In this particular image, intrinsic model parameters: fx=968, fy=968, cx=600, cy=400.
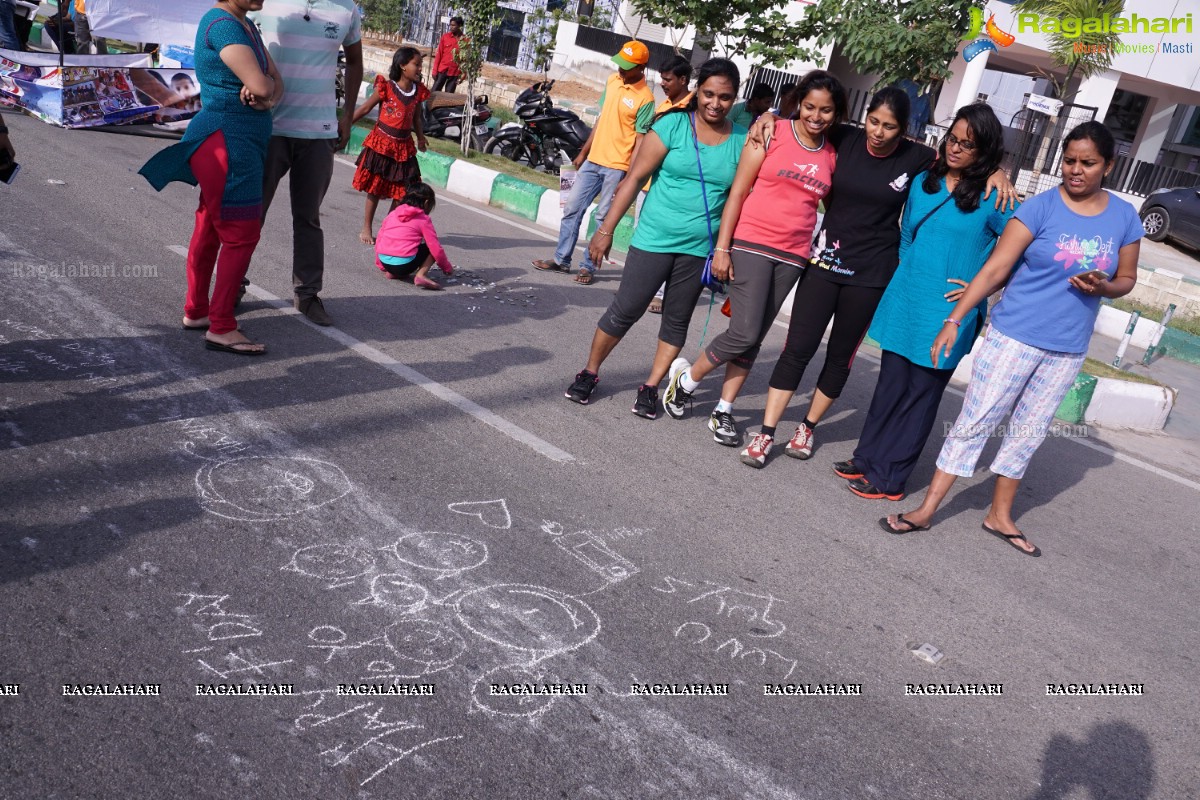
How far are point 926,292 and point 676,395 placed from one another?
1485mm

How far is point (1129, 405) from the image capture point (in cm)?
722

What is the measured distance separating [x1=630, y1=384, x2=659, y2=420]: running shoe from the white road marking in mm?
A: 780

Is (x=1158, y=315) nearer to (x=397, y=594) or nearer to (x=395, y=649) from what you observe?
(x=397, y=594)

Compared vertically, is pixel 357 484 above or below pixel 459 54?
below

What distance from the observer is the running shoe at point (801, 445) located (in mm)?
5203

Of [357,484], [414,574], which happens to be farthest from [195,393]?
[414,574]

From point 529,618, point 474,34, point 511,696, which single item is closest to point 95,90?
point 474,34

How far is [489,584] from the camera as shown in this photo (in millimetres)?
3383

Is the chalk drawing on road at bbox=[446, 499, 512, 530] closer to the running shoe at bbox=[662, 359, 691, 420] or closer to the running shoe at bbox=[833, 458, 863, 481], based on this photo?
the running shoe at bbox=[662, 359, 691, 420]

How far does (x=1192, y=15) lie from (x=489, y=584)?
81.9 ft

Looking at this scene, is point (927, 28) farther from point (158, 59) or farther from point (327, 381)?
point (158, 59)

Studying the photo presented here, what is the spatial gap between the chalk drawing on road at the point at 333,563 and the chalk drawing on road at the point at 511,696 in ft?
2.17

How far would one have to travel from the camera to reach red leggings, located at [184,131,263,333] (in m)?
4.77


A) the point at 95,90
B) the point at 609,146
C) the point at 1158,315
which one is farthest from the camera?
the point at 1158,315
